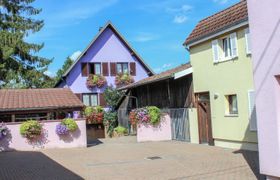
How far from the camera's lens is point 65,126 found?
20.5m

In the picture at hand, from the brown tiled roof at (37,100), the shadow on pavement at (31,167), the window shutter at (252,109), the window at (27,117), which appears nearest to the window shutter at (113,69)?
the brown tiled roof at (37,100)

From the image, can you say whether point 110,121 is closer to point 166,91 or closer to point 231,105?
point 166,91

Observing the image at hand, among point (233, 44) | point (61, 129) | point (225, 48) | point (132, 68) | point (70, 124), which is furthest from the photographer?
point (132, 68)

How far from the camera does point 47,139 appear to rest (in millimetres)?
20688

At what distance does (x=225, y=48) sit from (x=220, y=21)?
124 cm

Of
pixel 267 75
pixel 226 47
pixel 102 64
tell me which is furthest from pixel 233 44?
pixel 102 64

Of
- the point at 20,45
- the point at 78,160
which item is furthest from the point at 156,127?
the point at 20,45

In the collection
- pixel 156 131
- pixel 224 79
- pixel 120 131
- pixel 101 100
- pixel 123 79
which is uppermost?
pixel 123 79

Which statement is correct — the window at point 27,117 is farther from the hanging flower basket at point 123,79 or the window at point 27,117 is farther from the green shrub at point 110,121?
the hanging flower basket at point 123,79

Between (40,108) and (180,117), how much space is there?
7450mm

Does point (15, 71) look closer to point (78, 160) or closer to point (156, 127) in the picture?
point (156, 127)

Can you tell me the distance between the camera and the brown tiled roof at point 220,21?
16.3 m

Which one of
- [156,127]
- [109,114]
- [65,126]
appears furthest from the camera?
[109,114]

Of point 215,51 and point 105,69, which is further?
point 105,69
